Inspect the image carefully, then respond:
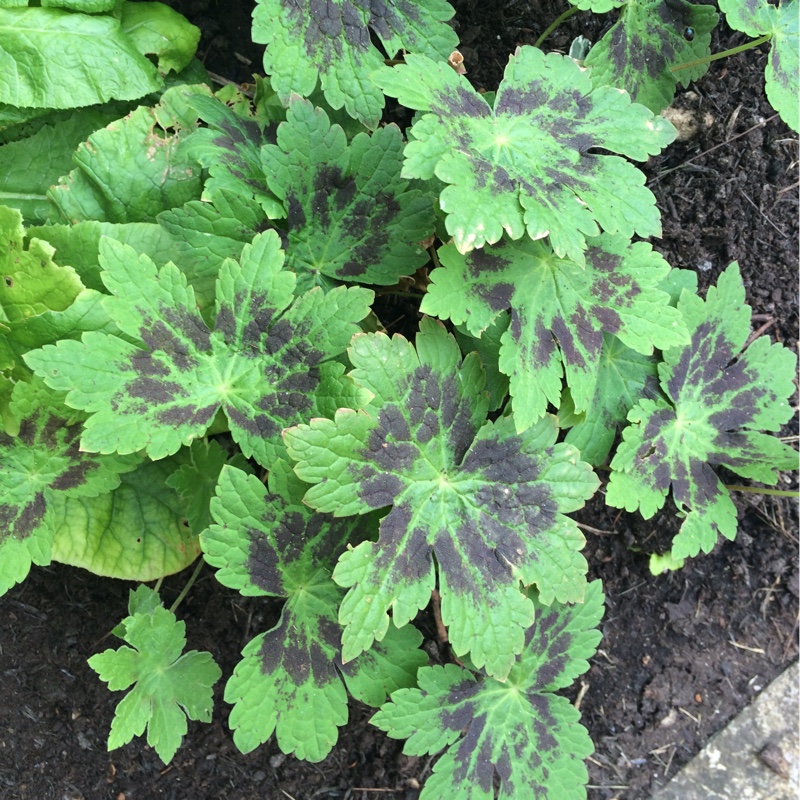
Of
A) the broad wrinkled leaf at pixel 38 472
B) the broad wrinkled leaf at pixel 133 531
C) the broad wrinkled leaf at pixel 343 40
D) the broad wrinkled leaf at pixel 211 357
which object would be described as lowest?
the broad wrinkled leaf at pixel 133 531

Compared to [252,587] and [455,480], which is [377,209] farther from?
[252,587]

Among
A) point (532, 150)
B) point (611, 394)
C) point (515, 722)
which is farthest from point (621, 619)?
point (532, 150)

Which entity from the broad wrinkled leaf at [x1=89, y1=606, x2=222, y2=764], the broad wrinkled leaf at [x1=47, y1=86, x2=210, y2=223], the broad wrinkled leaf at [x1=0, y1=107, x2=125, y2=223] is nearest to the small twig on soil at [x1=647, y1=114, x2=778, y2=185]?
the broad wrinkled leaf at [x1=47, y1=86, x2=210, y2=223]

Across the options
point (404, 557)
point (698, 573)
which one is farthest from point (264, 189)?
point (698, 573)

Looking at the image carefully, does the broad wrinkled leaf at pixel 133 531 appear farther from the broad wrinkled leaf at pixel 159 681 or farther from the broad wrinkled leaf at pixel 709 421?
the broad wrinkled leaf at pixel 709 421

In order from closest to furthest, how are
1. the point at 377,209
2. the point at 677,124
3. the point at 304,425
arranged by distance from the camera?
the point at 304,425
the point at 377,209
the point at 677,124

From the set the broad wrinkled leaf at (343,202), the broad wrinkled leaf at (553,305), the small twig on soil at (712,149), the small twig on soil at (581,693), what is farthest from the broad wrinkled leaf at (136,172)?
the small twig on soil at (581,693)
